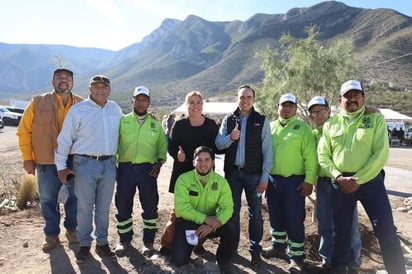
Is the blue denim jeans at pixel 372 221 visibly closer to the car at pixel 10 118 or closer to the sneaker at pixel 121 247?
the sneaker at pixel 121 247

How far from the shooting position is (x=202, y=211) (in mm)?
4156

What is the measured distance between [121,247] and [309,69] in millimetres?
10092

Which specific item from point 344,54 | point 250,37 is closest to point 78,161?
point 344,54

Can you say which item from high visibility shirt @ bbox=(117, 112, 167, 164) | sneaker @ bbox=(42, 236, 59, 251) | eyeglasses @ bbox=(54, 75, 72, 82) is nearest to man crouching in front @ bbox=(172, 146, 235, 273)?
high visibility shirt @ bbox=(117, 112, 167, 164)

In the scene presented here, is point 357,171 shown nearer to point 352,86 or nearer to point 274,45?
point 352,86

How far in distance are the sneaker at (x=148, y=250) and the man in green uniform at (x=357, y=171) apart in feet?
7.04

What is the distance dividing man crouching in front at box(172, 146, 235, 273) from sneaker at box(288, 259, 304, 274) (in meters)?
0.74

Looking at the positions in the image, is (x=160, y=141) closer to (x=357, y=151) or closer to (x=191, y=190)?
(x=191, y=190)

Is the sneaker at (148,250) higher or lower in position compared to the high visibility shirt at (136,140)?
lower

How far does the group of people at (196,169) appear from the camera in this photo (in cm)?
401

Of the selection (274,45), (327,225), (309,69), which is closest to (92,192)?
(327,225)

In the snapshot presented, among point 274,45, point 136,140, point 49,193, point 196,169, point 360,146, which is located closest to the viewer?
point 360,146

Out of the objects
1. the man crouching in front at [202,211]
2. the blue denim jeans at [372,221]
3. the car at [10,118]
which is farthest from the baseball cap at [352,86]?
the car at [10,118]

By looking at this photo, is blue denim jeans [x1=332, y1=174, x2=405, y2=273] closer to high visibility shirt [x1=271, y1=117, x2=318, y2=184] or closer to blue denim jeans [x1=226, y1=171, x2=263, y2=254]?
high visibility shirt [x1=271, y1=117, x2=318, y2=184]
